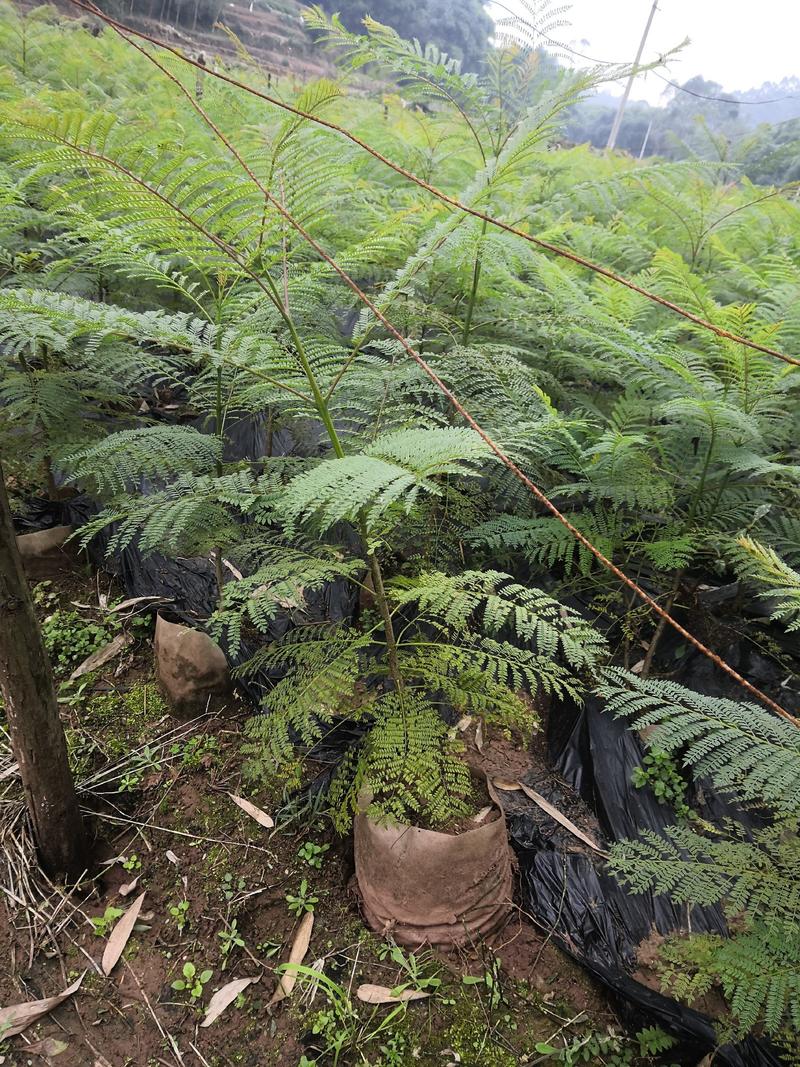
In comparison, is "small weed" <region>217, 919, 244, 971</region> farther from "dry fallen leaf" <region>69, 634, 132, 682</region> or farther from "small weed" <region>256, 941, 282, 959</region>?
"dry fallen leaf" <region>69, 634, 132, 682</region>

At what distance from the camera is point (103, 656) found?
7.66 feet

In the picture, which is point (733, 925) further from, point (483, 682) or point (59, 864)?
point (59, 864)

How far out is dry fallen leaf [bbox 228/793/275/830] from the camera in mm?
1890

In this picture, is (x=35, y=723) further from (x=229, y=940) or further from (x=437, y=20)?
(x=437, y=20)

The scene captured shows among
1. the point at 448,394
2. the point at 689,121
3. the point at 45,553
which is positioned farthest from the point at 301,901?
the point at 689,121

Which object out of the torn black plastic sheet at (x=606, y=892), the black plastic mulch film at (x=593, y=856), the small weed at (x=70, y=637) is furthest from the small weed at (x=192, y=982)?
the small weed at (x=70, y=637)

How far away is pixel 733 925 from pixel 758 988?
22.8 inches

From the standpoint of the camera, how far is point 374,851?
1.63 metres

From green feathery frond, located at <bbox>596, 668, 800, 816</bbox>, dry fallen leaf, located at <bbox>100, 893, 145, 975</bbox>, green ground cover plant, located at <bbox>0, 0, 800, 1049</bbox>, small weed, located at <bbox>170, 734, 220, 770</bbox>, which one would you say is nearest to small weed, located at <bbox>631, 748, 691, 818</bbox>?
green ground cover plant, located at <bbox>0, 0, 800, 1049</bbox>

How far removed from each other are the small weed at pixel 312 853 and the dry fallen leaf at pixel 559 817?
2.33 ft

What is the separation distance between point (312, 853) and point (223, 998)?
0.41 meters

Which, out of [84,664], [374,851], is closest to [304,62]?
[84,664]

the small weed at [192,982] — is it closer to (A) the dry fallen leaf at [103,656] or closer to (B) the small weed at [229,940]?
(B) the small weed at [229,940]

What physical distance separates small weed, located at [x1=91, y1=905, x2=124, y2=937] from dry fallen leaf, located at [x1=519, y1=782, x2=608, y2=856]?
4.27 ft
